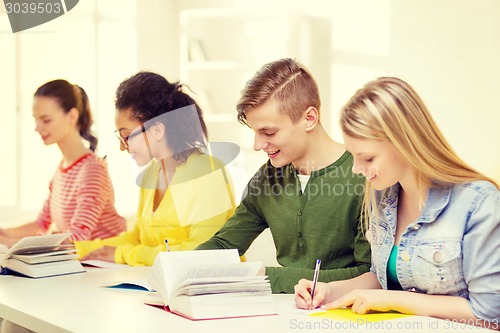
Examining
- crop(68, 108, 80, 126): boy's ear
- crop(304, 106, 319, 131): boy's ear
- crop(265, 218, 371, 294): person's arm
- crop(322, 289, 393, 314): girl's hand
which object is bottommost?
crop(265, 218, 371, 294): person's arm

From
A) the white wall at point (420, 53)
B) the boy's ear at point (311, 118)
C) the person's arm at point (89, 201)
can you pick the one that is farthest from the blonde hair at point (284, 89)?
the white wall at point (420, 53)

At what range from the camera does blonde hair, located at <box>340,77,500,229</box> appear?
1.49 metres

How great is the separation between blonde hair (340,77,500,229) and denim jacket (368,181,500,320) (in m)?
0.05

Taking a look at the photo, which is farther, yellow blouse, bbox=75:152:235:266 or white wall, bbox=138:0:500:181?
white wall, bbox=138:0:500:181

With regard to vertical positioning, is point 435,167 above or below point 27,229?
above

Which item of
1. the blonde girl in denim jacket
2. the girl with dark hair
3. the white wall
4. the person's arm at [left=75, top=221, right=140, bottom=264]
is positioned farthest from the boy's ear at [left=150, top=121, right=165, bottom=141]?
the white wall

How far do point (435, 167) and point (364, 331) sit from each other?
15.7 inches

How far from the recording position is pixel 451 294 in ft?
5.02

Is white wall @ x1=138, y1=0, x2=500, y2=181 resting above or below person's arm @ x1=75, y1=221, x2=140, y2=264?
above

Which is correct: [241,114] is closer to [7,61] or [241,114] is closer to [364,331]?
[364,331]

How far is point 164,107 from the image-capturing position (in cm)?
256

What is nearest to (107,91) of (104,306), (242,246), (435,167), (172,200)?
(172,200)

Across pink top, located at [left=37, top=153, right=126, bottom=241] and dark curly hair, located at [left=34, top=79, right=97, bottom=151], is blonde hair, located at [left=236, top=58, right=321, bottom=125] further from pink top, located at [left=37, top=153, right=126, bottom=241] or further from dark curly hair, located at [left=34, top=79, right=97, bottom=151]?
dark curly hair, located at [left=34, top=79, right=97, bottom=151]

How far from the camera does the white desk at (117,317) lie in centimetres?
138
